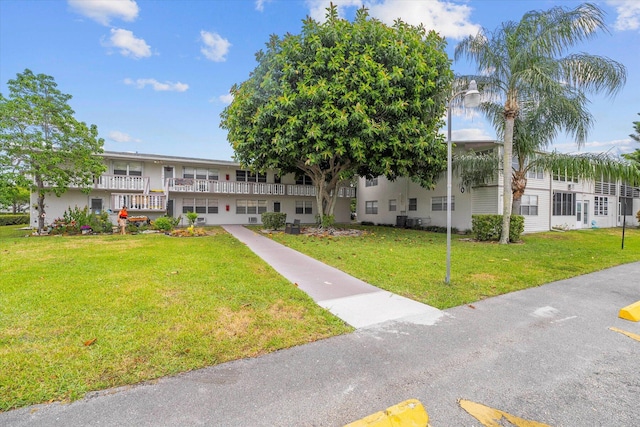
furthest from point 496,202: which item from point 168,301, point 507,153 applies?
point 168,301

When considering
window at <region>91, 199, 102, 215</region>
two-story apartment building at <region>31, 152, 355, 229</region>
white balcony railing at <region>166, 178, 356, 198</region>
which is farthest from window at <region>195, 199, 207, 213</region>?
window at <region>91, 199, 102, 215</region>

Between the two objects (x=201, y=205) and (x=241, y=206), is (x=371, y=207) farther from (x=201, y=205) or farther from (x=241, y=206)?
(x=201, y=205)

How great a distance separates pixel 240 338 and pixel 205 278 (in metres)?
3.02

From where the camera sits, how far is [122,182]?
738 inches

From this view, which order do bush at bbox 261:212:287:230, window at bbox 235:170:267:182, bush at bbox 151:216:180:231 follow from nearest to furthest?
bush at bbox 151:216:180:231 < bush at bbox 261:212:287:230 < window at bbox 235:170:267:182

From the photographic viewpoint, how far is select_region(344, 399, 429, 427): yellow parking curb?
2234mm

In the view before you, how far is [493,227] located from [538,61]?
6.64 meters

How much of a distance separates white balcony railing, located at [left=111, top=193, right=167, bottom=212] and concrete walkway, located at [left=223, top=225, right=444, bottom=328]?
13677 millimetres

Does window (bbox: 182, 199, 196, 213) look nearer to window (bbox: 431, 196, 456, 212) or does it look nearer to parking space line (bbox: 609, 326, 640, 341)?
window (bbox: 431, 196, 456, 212)

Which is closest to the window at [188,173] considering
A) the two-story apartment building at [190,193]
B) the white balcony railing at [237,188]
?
the two-story apartment building at [190,193]

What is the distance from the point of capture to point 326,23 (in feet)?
42.7

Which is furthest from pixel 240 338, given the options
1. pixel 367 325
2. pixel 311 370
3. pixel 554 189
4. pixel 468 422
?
pixel 554 189

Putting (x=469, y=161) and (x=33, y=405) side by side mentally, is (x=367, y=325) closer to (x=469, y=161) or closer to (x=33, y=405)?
(x=33, y=405)

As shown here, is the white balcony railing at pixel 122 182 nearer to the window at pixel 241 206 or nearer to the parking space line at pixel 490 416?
the window at pixel 241 206
